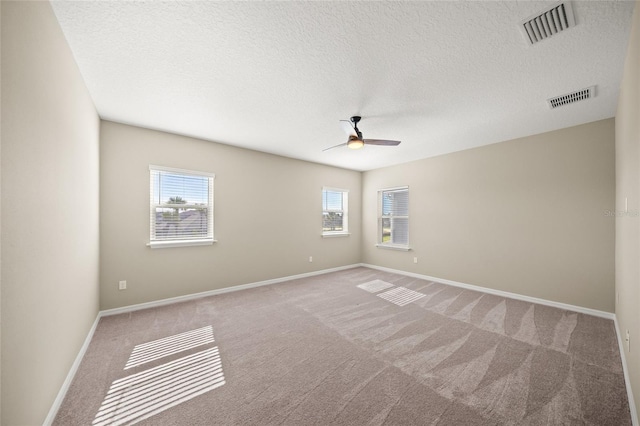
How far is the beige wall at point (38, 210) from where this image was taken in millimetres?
1142

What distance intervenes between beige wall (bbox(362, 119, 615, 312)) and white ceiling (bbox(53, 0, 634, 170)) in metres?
0.55

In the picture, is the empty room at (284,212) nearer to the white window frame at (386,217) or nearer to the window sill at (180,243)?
the window sill at (180,243)

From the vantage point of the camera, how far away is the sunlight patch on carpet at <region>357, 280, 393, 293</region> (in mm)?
4473

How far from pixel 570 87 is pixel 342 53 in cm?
250

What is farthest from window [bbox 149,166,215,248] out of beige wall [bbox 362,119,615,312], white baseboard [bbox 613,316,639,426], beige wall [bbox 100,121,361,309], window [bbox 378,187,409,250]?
white baseboard [bbox 613,316,639,426]

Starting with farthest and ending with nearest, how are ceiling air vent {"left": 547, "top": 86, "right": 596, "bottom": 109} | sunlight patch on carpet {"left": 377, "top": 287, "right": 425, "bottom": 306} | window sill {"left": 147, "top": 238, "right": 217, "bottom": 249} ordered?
sunlight patch on carpet {"left": 377, "top": 287, "right": 425, "bottom": 306}
window sill {"left": 147, "top": 238, "right": 217, "bottom": 249}
ceiling air vent {"left": 547, "top": 86, "right": 596, "bottom": 109}

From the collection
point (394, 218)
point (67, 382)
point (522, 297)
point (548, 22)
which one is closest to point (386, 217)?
point (394, 218)

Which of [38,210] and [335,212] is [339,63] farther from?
[335,212]

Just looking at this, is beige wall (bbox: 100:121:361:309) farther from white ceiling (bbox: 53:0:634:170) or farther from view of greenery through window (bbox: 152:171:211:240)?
white ceiling (bbox: 53:0:634:170)

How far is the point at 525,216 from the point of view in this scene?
3.89m

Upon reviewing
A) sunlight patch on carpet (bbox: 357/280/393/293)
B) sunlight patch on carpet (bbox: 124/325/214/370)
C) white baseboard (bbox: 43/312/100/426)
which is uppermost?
white baseboard (bbox: 43/312/100/426)

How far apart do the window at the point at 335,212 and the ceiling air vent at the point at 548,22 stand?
14.6 feet

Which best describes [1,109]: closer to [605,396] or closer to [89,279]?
[89,279]

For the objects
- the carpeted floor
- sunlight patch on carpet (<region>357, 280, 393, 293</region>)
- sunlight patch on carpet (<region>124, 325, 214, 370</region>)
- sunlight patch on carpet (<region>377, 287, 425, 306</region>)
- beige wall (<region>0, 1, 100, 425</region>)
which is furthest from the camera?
sunlight patch on carpet (<region>357, 280, 393, 293</region>)
